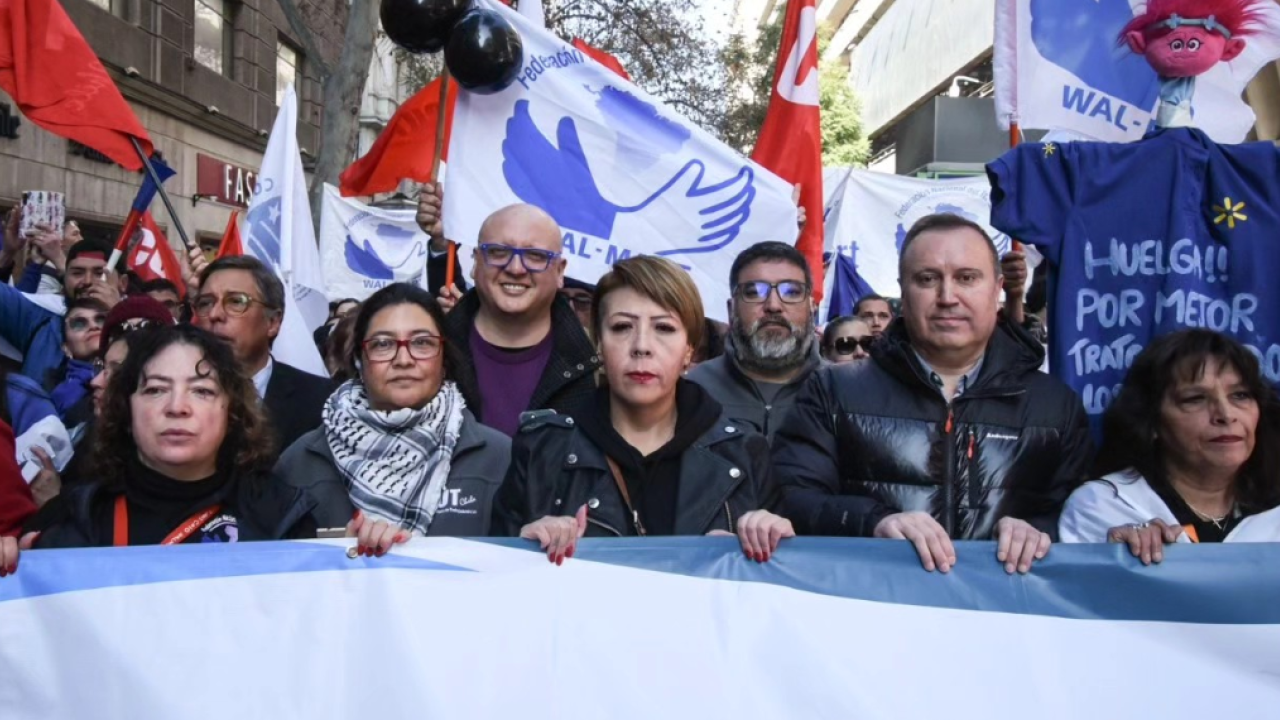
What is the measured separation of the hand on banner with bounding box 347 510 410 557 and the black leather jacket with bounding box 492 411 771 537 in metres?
0.34

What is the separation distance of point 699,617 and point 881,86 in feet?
114

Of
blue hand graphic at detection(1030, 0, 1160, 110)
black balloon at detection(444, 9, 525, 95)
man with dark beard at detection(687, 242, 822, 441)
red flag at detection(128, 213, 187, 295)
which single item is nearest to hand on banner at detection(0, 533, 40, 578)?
man with dark beard at detection(687, 242, 822, 441)

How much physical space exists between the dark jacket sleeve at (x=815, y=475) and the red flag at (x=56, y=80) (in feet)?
11.8

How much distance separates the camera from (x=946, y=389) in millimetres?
2717

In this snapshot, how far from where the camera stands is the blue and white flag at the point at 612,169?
4516mm

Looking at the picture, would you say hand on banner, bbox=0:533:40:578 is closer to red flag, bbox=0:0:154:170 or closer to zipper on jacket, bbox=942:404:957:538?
zipper on jacket, bbox=942:404:957:538

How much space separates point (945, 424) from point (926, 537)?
0.44 m

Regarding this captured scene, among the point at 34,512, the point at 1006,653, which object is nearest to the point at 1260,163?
the point at 1006,653

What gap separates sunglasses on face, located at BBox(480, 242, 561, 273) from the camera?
3.43 meters

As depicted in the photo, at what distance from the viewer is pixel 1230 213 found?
309 cm

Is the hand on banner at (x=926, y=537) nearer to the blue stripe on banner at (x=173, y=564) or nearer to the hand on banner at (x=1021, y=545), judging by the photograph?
the hand on banner at (x=1021, y=545)

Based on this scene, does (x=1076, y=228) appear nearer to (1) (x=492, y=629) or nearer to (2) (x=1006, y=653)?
(2) (x=1006, y=653)

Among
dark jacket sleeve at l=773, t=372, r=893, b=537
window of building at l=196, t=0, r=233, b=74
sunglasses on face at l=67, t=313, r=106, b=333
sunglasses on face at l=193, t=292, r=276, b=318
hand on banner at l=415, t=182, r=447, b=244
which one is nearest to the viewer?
dark jacket sleeve at l=773, t=372, r=893, b=537

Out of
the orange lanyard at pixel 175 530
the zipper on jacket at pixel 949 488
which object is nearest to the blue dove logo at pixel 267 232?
the orange lanyard at pixel 175 530
